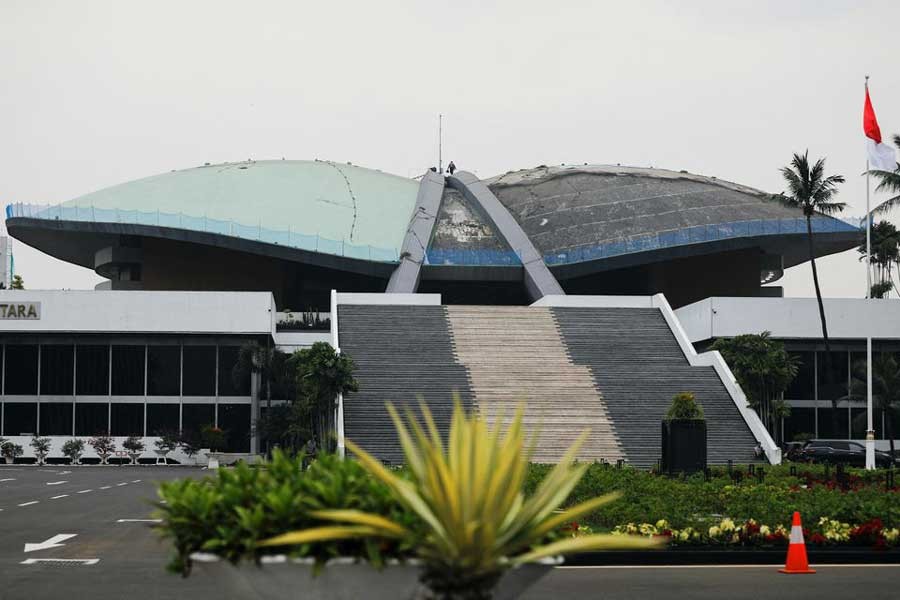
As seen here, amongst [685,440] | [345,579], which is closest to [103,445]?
[685,440]

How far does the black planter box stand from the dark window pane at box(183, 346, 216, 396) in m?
Answer: 26.4

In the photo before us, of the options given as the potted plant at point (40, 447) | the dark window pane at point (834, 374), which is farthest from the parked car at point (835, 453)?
the potted plant at point (40, 447)

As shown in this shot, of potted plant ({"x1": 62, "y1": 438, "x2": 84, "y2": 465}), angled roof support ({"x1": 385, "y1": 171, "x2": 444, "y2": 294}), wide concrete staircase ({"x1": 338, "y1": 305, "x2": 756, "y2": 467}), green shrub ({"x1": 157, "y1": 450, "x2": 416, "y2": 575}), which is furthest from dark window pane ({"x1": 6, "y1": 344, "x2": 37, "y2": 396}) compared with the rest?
green shrub ({"x1": 157, "y1": 450, "x2": 416, "y2": 575})

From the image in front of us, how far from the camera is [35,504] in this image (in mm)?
27828

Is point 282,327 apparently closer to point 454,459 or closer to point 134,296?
point 134,296

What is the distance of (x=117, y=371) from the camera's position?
5541 cm

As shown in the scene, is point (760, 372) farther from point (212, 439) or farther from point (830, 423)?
point (212, 439)

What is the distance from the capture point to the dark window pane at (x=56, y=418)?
5503 centimetres

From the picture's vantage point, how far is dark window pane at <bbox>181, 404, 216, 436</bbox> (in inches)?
2184

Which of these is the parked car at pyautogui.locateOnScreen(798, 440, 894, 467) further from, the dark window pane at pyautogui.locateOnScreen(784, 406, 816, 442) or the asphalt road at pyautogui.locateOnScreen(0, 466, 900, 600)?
the asphalt road at pyautogui.locateOnScreen(0, 466, 900, 600)

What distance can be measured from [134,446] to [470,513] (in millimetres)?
50128

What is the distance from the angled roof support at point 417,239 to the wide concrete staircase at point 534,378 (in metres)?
7.48

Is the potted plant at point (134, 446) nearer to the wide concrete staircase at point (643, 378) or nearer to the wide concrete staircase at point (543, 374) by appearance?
the wide concrete staircase at point (543, 374)

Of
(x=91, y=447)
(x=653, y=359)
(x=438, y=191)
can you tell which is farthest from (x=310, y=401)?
(x=438, y=191)
